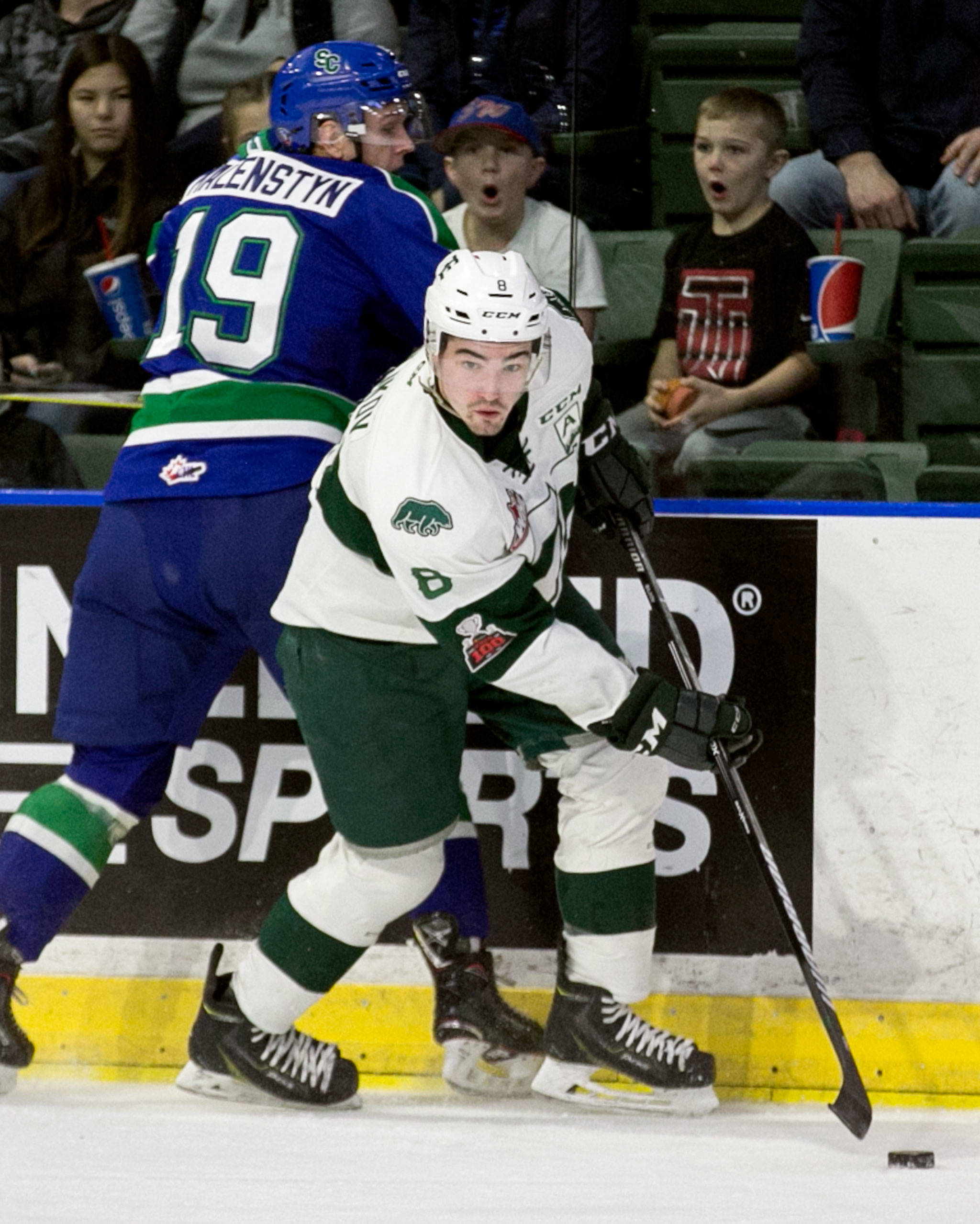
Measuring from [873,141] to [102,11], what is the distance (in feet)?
4.02

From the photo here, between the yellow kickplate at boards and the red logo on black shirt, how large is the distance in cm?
93

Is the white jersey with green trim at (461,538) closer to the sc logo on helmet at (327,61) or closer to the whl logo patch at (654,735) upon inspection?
the whl logo patch at (654,735)

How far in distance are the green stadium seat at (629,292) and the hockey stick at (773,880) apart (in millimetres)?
344

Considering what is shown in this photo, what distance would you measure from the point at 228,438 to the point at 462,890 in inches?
28.2

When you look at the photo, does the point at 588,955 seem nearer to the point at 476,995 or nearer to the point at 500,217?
the point at 476,995

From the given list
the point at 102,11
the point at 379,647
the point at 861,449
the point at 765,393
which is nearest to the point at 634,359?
the point at 765,393

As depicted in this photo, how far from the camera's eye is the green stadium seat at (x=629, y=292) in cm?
261

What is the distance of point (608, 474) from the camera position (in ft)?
7.79

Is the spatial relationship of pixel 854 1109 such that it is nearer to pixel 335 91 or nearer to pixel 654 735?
pixel 654 735

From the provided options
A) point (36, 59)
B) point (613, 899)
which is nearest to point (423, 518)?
point (613, 899)

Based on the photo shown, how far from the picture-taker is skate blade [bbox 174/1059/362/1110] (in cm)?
239

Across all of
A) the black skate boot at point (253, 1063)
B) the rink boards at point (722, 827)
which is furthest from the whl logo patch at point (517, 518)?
the black skate boot at point (253, 1063)

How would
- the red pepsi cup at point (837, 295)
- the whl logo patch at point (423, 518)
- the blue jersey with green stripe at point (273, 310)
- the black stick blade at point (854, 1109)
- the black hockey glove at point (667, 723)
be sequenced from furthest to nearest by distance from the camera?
the red pepsi cup at point (837, 295)
the blue jersey with green stripe at point (273, 310)
the black stick blade at point (854, 1109)
the black hockey glove at point (667, 723)
the whl logo patch at point (423, 518)

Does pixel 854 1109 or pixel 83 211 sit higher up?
pixel 83 211
